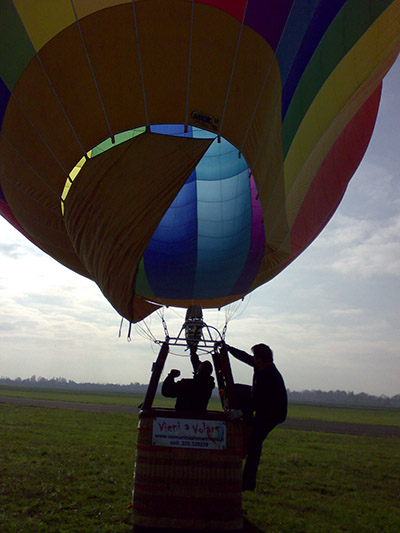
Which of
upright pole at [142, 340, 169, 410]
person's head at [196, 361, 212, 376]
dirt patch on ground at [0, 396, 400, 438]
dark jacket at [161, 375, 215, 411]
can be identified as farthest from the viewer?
dirt patch on ground at [0, 396, 400, 438]

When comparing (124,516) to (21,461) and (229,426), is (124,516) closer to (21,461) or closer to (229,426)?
(229,426)

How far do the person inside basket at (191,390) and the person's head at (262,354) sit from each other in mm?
463

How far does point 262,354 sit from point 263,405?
1.49 ft

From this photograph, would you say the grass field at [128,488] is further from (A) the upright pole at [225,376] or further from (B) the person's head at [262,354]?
(B) the person's head at [262,354]

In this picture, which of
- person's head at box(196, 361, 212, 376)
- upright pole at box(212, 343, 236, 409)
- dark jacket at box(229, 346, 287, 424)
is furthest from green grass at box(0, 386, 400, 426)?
person's head at box(196, 361, 212, 376)

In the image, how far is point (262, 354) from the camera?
14.1 ft

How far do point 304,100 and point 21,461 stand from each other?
21.6 feet

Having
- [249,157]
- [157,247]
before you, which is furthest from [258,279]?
[249,157]

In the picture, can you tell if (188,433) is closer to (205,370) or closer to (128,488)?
(205,370)

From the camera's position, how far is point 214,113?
4.85 meters

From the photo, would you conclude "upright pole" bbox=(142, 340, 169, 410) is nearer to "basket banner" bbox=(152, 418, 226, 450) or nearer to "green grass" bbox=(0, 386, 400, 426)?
"basket banner" bbox=(152, 418, 226, 450)

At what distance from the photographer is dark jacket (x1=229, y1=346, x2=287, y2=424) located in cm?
412

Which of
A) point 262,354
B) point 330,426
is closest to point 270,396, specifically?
point 262,354

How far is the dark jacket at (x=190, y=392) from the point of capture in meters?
4.12
